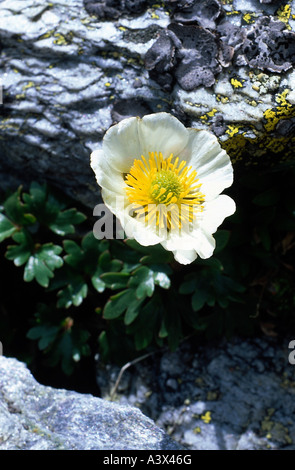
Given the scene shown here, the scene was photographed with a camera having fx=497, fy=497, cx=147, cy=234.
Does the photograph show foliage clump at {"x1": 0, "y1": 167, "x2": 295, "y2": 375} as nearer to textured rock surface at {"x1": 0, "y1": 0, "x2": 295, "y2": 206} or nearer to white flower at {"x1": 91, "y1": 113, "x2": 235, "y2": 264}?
textured rock surface at {"x1": 0, "y1": 0, "x2": 295, "y2": 206}

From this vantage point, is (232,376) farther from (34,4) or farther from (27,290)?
(34,4)

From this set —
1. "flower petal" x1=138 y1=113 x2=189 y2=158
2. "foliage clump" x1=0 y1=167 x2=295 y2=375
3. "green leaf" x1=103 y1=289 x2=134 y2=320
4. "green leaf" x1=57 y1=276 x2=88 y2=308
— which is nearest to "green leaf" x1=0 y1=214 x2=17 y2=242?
"foliage clump" x1=0 y1=167 x2=295 y2=375

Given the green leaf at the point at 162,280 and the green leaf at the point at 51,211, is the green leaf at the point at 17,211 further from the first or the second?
the green leaf at the point at 162,280

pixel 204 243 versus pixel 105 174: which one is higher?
pixel 105 174

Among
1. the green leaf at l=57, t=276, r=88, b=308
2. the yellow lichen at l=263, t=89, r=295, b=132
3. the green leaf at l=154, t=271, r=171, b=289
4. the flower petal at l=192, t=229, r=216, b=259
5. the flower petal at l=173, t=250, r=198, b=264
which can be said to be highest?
the yellow lichen at l=263, t=89, r=295, b=132

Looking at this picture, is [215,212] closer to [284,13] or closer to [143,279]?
[143,279]

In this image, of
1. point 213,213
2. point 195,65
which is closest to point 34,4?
point 195,65

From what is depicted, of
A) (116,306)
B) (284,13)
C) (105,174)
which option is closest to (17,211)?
(116,306)

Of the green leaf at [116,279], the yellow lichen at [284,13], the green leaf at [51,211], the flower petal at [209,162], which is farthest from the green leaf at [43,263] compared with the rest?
the yellow lichen at [284,13]
